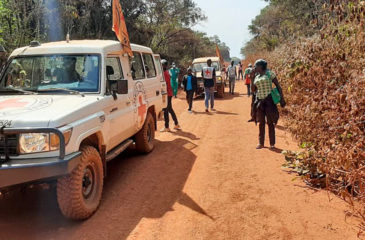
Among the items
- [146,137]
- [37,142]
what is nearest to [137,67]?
[146,137]

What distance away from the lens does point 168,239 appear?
351cm

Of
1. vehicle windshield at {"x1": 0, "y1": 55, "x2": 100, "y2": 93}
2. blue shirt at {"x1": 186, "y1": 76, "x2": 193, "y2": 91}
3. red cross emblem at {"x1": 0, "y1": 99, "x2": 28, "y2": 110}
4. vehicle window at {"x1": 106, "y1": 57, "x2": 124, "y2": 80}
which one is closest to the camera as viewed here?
red cross emblem at {"x1": 0, "y1": 99, "x2": 28, "y2": 110}

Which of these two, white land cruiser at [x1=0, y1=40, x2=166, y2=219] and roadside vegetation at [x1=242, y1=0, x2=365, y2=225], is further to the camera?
roadside vegetation at [x1=242, y1=0, x2=365, y2=225]

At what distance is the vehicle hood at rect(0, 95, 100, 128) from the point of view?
3.32 metres

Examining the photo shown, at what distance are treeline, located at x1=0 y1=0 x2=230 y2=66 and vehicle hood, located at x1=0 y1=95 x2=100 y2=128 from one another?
21.7 feet

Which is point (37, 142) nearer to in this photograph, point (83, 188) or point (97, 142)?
point (83, 188)

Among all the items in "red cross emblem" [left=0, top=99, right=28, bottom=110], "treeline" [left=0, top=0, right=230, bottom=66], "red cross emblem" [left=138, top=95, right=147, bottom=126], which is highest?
"treeline" [left=0, top=0, right=230, bottom=66]

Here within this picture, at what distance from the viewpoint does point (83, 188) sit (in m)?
3.95

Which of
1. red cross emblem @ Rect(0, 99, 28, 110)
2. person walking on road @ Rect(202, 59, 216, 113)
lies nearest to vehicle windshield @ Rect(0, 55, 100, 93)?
red cross emblem @ Rect(0, 99, 28, 110)

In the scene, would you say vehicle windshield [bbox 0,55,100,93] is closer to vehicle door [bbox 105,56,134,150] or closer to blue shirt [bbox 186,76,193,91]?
vehicle door [bbox 105,56,134,150]

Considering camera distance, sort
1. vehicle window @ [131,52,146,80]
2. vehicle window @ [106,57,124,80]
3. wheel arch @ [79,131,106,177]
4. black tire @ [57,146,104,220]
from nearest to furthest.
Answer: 1. black tire @ [57,146,104,220]
2. wheel arch @ [79,131,106,177]
3. vehicle window @ [106,57,124,80]
4. vehicle window @ [131,52,146,80]

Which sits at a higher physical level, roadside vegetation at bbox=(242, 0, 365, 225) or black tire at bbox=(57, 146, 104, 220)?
roadside vegetation at bbox=(242, 0, 365, 225)

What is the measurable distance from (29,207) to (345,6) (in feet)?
16.7

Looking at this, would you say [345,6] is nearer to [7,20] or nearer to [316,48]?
[316,48]
